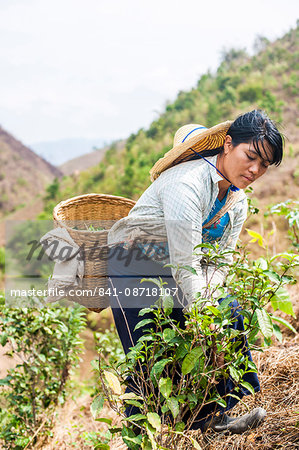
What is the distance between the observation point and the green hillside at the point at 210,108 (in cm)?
Result: 923

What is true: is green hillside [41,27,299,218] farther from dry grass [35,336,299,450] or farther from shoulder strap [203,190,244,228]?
shoulder strap [203,190,244,228]

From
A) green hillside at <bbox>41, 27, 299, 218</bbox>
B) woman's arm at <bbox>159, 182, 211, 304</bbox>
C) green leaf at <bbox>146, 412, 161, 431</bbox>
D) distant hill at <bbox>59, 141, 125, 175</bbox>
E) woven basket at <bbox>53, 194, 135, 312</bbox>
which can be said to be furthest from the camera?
distant hill at <bbox>59, 141, 125, 175</bbox>

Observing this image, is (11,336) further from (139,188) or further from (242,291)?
(139,188)

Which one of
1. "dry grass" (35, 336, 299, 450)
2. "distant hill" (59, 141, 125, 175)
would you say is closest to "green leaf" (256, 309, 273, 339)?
"dry grass" (35, 336, 299, 450)

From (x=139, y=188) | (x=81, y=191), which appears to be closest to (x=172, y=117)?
(x=81, y=191)

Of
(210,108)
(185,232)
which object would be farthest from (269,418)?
(210,108)

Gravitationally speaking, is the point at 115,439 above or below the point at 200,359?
below

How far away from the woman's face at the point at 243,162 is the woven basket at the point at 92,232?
1.65 feet

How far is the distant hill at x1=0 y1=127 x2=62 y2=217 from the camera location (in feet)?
53.1

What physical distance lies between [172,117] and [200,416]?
9756 millimetres

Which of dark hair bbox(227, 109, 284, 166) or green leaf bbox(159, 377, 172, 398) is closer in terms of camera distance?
green leaf bbox(159, 377, 172, 398)

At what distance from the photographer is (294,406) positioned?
1.72 meters

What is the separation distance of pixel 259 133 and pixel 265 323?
0.59 m

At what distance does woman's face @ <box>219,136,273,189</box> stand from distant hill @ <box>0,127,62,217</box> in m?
14.3
